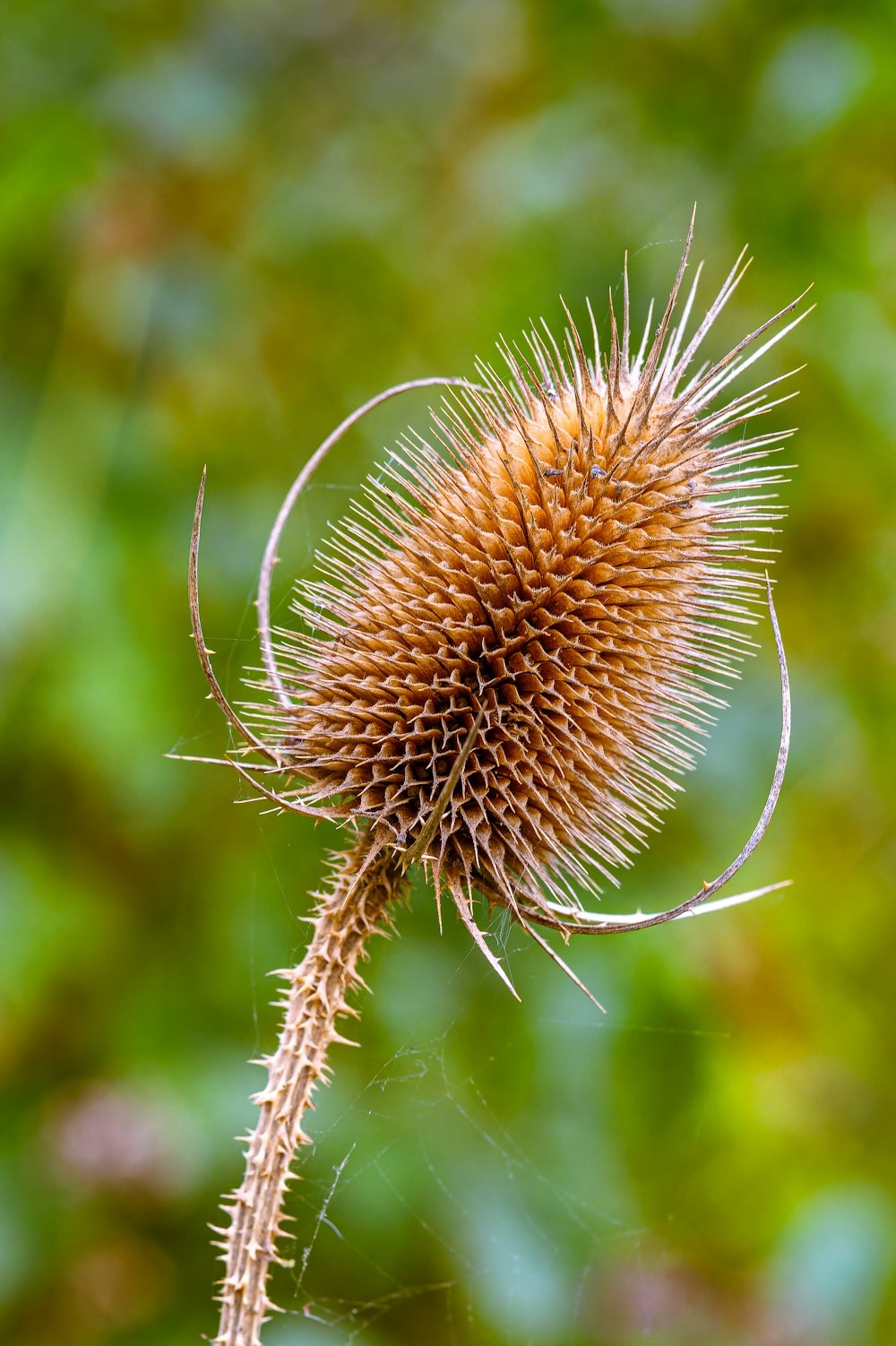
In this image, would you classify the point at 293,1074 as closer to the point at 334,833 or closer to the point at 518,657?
the point at 518,657

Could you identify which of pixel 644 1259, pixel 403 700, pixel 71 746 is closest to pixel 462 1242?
pixel 644 1259

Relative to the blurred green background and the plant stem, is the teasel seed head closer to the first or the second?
the plant stem

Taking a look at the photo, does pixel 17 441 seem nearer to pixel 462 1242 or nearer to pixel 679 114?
pixel 679 114

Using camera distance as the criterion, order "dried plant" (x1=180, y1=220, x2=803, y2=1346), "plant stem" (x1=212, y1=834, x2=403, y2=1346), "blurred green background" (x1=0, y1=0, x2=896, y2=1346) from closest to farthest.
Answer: "plant stem" (x1=212, y1=834, x2=403, y2=1346) → "dried plant" (x1=180, y1=220, x2=803, y2=1346) → "blurred green background" (x1=0, y1=0, x2=896, y2=1346)

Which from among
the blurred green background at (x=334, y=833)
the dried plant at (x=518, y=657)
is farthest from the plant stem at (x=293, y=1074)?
the blurred green background at (x=334, y=833)

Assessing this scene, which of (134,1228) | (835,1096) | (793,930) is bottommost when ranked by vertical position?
(134,1228)

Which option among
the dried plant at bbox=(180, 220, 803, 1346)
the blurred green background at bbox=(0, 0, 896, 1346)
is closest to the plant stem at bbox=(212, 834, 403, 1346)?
the dried plant at bbox=(180, 220, 803, 1346)
